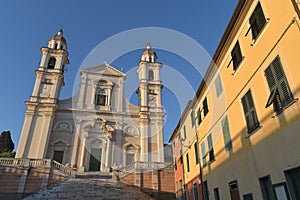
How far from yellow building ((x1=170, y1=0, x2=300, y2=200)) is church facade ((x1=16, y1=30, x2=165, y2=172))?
14.1 m

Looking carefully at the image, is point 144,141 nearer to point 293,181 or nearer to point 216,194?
point 216,194

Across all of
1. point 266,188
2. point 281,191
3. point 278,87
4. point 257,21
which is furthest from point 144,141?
point 278,87

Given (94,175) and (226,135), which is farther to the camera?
(94,175)

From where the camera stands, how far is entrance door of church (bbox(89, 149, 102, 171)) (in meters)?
24.4

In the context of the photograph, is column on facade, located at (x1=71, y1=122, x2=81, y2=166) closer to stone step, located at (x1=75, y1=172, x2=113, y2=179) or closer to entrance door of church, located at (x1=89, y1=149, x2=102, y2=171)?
entrance door of church, located at (x1=89, y1=149, x2=102, y2=171)

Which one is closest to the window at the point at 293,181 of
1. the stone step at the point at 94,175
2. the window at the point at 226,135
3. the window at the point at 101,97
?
the window at the point at 226,135

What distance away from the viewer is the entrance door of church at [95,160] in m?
24.4

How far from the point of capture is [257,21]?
24.7ft

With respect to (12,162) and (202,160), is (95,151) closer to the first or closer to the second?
(12,162)

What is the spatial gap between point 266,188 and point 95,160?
2117 centimetres

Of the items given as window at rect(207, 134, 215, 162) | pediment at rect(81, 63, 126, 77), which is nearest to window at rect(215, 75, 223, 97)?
window at rect(207, 134, 215, 162)

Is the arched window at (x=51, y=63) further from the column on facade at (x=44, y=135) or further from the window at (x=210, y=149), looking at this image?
the window at (x=210, y=149)

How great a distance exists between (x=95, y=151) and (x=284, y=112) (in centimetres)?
2288

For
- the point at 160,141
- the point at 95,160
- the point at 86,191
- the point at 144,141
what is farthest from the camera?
the point at 160,141
